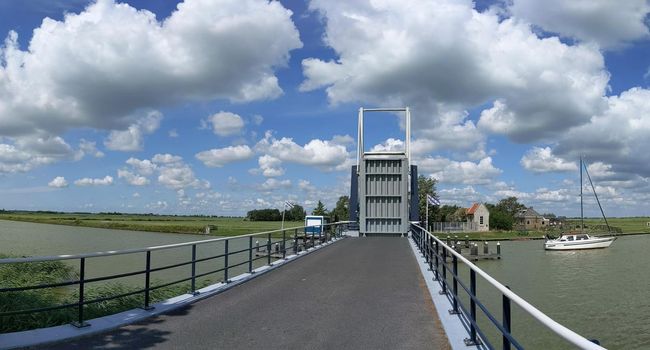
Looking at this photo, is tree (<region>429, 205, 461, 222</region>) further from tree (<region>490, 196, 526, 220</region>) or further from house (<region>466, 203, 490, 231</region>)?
tree (<region>490, 196, 526, 220</region>)

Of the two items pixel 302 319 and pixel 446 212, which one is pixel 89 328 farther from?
pixel 446 212

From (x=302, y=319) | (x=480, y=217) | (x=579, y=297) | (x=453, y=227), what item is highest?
(x=480, y=217)

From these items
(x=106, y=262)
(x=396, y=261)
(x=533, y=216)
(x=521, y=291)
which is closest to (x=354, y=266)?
(x=396, y=261)

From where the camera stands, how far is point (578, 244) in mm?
58156

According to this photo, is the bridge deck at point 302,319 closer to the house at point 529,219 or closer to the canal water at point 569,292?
the canal water at point 569,292

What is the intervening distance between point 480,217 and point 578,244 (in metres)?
31.0

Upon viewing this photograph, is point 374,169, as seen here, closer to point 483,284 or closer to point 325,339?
point 483,284

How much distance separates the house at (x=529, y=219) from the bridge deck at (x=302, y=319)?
353 ft

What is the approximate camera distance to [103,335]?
5980mm

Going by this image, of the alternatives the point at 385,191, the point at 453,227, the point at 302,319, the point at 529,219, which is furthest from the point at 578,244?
the point at 302,319

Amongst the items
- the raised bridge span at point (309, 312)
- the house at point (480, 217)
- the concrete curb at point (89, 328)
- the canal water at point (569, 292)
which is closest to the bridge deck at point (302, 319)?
the raised bridge span at point (309, 312)

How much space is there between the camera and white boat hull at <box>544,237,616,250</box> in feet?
185

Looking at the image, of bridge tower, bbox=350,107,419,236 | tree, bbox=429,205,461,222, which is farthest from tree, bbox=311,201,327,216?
bridge tower, bbox=350,107,419,236

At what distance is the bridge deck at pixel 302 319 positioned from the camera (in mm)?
5691
